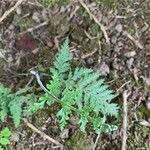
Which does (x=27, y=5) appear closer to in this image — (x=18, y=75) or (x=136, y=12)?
(x=18, y=75)

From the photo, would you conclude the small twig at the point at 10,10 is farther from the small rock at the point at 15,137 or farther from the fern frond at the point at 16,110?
the small rock at the point at 15,137

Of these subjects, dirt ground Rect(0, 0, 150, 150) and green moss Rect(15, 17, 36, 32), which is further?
green moss Rect(15, 17, 36, 32)

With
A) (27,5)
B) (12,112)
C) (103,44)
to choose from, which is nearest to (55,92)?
(12,112)

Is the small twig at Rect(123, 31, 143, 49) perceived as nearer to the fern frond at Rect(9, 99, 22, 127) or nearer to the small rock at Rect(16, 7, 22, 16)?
the small rock at Rect(16, 7, 22, 16)

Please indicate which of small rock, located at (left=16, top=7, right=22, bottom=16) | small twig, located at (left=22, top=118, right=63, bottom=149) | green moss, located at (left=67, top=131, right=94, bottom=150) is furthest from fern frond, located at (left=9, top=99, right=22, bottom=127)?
small rock, located at (left=16, top=7, right=22, bottom=16)

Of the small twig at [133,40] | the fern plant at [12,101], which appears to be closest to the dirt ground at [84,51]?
the small twig at [133,40]

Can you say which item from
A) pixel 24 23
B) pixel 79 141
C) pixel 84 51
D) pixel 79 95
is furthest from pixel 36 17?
pixel 79 141
